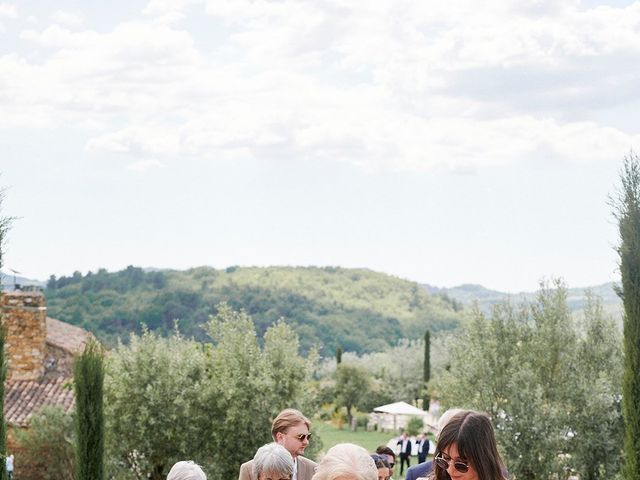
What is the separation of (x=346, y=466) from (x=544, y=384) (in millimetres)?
14490

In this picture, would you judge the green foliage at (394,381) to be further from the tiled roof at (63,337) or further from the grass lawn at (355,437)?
the tiled roof at (63,337)

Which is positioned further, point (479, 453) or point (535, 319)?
point (535, 319)

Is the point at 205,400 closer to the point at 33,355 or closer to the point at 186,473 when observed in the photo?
the point at 33,355

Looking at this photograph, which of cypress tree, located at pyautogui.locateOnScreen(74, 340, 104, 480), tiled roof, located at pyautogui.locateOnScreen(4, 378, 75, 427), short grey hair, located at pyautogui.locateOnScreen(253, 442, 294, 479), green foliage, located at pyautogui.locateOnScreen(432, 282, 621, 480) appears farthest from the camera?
tiled roof, located at pyautogui.locateOnScreen(4, 378, 75, 427)

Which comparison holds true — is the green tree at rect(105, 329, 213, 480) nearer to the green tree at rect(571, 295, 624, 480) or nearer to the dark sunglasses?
the green tree at rect(571, 295, 624, 480)

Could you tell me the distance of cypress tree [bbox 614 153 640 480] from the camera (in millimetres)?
11125

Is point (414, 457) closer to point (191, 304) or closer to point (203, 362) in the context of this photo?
point (203, 362)

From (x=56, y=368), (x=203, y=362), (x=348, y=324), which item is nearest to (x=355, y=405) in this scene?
(x=56, y=368)

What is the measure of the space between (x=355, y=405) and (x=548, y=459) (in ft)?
113

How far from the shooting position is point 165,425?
1700 cm

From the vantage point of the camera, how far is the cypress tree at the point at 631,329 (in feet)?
36.5

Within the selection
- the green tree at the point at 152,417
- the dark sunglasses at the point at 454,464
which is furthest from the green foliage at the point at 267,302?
the dark sunglasses at the point at 454,464

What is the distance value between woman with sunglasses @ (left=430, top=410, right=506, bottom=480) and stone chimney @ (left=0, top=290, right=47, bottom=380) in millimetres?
23976

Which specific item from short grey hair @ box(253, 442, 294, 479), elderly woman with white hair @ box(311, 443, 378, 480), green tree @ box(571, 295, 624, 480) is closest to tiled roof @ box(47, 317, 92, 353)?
green tree @ box(571, 295, 624, 480)
